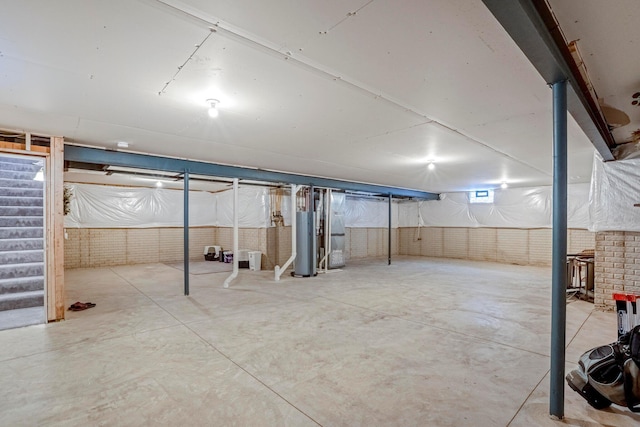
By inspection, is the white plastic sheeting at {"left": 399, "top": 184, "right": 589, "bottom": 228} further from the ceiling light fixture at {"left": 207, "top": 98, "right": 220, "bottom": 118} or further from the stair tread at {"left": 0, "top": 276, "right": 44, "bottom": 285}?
the stair tread at {"left": 0, "top": 276, "right": 44, "bottom": 285}

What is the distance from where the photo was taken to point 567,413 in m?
1.98

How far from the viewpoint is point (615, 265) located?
13.5 feet

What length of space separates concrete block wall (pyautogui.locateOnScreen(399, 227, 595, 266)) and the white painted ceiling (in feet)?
17.1

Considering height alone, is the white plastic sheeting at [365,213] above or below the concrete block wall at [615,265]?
above

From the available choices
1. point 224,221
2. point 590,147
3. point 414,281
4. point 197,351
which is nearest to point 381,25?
→ point 197,351

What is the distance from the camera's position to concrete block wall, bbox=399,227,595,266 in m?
8.36

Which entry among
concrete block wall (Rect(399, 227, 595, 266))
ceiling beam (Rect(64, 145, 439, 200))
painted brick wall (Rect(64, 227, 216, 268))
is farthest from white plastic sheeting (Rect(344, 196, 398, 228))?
painted brick wall (Rect(64, 227, 216, 268))

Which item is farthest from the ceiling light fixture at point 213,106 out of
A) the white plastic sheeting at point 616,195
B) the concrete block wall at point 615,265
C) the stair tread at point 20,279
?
the concrete block wall at point 615,265

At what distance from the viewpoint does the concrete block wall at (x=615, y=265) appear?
13.0 feet

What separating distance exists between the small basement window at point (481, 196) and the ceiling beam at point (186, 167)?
377cm

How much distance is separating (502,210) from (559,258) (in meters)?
8.17

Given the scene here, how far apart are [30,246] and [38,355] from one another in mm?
3067

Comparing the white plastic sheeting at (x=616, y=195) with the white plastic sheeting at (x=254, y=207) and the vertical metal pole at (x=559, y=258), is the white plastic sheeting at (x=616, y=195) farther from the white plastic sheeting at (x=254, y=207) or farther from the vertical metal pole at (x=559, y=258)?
the white plastic sheeting at (x=254, y=207)

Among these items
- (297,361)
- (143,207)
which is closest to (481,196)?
(297,361)
